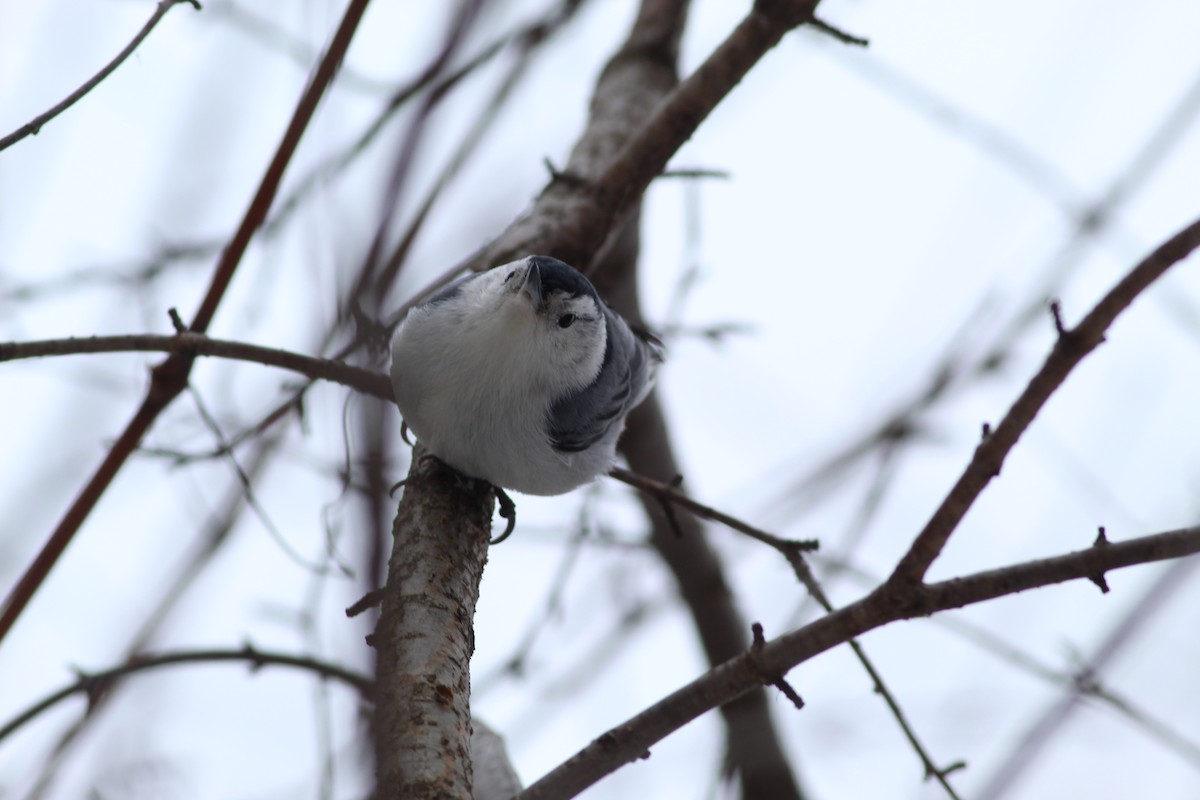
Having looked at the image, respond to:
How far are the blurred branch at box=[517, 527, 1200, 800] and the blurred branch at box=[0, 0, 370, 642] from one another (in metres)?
0.58

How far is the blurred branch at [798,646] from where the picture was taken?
0.99 metres

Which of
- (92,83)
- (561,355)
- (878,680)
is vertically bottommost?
(878,680)

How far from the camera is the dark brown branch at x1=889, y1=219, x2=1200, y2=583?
2.81ft

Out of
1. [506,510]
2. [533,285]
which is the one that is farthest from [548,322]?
[506,510]

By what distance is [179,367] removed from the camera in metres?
1.30

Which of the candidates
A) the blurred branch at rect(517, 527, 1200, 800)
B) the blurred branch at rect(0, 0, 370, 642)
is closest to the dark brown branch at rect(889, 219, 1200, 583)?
the blurred branch at rect(517, 527, 1200, 800)

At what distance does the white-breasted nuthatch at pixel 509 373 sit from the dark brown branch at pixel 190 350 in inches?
14.1

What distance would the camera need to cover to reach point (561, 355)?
172 centimetres

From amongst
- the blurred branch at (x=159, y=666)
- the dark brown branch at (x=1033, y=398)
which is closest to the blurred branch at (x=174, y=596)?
the blurred branch at (x=159, y=666)

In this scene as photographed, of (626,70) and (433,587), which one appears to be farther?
(626,70)

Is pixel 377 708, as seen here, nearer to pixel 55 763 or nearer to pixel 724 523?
pixel 55 763

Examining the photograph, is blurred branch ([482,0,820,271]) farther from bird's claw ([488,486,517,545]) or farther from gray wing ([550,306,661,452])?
bird's claw ([488,486,517,545])

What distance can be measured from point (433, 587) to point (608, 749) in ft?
1.30

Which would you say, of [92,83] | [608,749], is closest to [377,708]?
[608,749]
